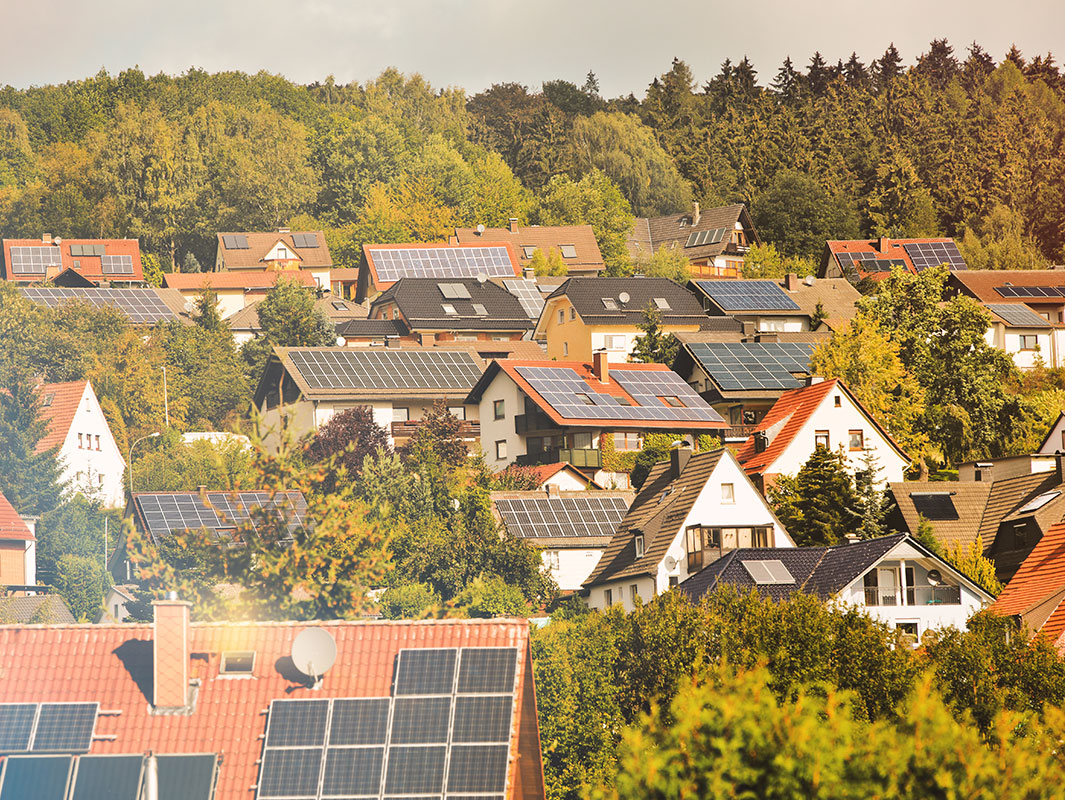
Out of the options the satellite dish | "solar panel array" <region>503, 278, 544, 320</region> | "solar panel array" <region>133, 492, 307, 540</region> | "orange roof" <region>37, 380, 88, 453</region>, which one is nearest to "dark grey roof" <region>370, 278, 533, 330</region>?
"solar panel array" <region>503, 278, 544, 320</region>

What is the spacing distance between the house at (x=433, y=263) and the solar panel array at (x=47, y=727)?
251ft

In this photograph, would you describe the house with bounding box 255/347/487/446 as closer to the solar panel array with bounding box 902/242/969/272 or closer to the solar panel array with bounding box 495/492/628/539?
the solar panel array with bounding box 495/492/628/539

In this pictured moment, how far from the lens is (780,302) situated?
93.3 meters

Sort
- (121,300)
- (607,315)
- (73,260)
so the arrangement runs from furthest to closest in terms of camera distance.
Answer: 1. (73,260)
2. (121,300)
3. (607,315)

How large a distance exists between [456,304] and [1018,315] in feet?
105

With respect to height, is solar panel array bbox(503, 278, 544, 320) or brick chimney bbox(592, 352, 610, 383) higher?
solar panel array bbox(503, 278, 544, 320)

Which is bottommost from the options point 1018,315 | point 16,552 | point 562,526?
point 16,552

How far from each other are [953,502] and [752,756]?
39.7 metres

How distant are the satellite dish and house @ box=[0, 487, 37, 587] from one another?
31775mm

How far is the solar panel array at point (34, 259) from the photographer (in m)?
114

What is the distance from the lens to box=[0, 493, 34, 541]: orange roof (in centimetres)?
5775

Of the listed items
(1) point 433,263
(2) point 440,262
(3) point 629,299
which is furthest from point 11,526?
(2) point 440,262

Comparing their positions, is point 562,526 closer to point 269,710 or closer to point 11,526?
point 11,526

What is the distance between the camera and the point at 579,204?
413 feet
